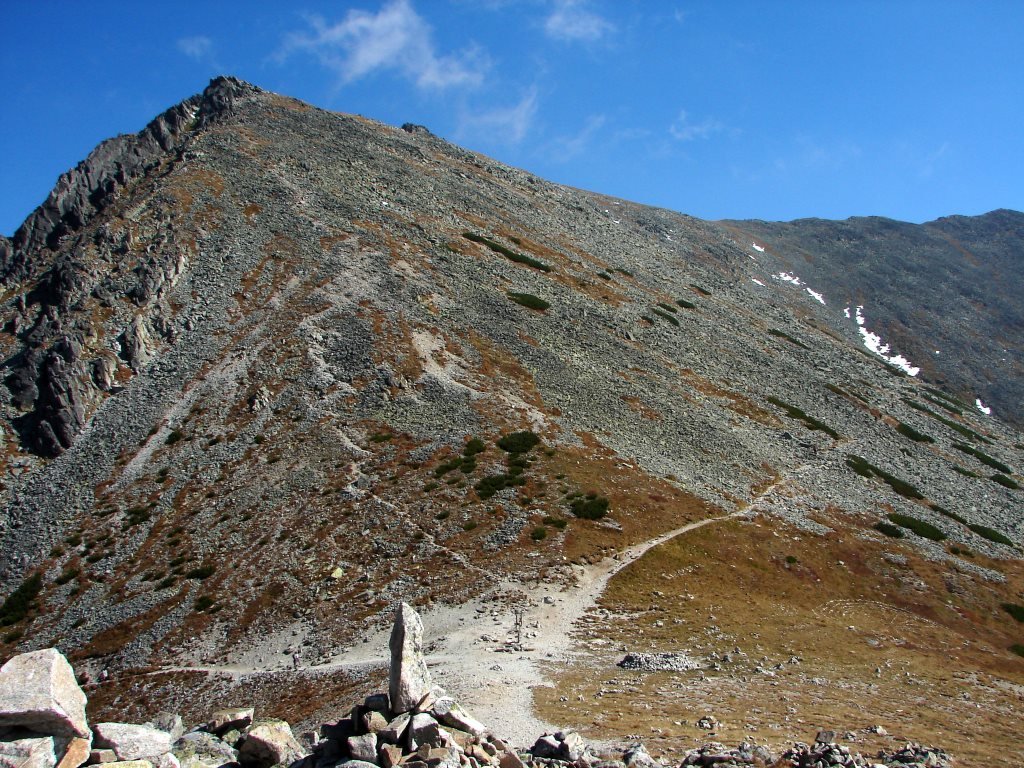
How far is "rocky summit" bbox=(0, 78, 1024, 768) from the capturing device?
2634 centimetres

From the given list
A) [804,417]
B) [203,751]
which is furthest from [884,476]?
[203,751]

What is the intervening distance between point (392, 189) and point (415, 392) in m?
54.6

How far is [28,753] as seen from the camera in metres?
12.3

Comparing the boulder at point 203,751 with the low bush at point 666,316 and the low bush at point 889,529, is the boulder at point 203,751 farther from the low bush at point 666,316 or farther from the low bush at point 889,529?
the low bush at point 666,316

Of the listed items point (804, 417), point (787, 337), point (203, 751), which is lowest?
point (203, 751)

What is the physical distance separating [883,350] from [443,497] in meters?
118

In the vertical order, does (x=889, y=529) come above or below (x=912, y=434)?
below

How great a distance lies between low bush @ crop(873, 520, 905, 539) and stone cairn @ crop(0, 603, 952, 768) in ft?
123

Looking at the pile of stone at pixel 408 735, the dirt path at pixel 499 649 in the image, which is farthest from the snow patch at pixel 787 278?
the pile of stone at pixel 408 735

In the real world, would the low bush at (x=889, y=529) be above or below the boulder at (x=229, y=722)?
below

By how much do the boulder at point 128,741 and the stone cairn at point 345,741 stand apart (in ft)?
0.07

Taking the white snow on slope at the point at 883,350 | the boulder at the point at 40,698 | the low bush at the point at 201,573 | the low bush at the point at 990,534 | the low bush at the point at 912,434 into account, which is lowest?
the low bush at the point at 990,534

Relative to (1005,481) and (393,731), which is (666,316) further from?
(393,731)

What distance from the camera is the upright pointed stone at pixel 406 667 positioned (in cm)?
1648
